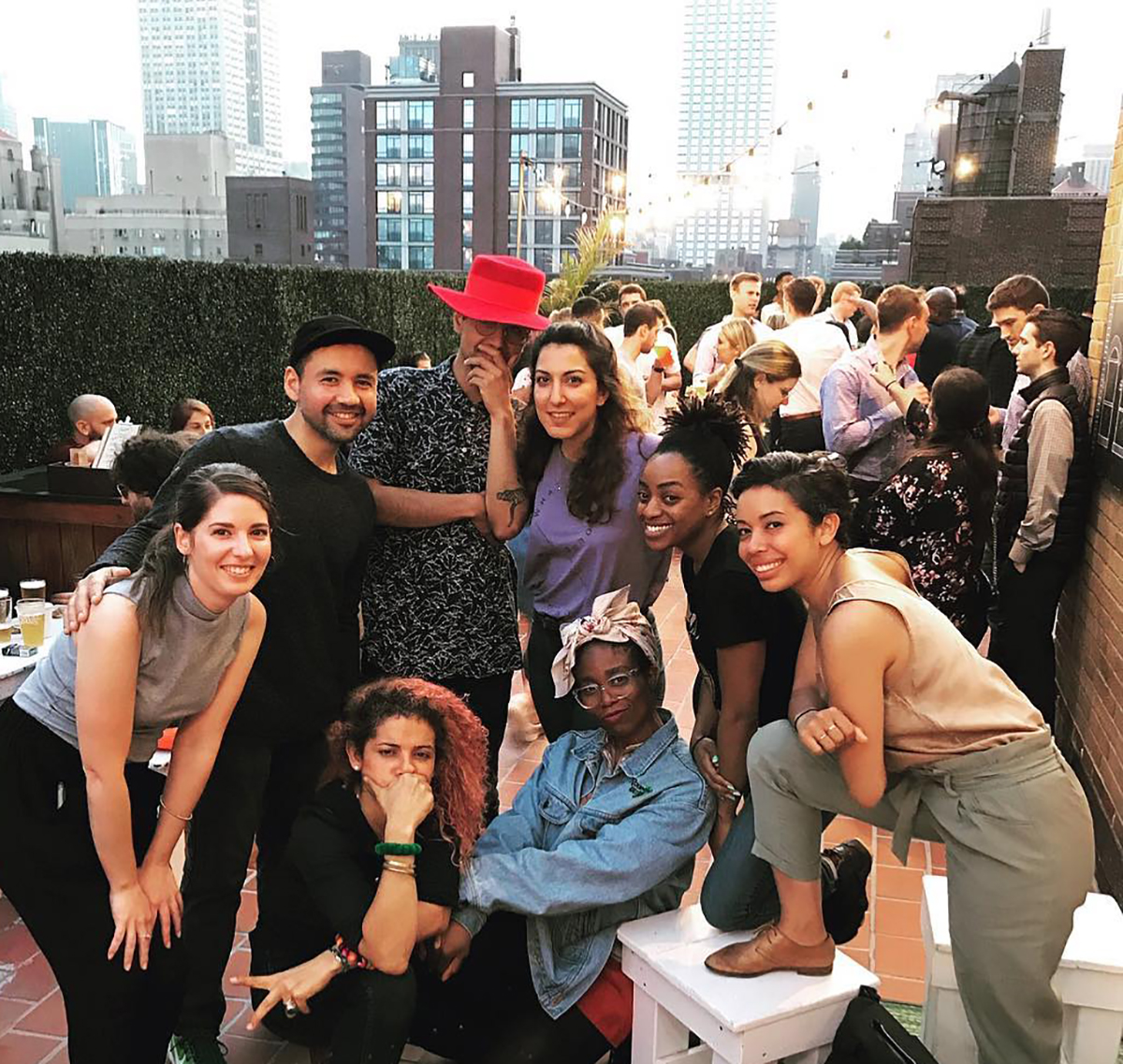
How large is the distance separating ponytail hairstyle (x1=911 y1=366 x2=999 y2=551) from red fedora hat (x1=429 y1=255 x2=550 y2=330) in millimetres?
1788

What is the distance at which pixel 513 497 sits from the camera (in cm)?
249

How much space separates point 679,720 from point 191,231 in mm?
101424

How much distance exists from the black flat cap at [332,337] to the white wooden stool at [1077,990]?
1.77 m

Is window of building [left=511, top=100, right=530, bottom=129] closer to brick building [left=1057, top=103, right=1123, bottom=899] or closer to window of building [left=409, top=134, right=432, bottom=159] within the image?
window of building [left=409, top=134, right=432, bottom=159]

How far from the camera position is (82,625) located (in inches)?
73.9

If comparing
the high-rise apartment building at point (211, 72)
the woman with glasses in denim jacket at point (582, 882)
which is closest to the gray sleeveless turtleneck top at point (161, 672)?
the woman with glasses in denim jacket at point (582, 882)

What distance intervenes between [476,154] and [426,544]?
81.0 metres

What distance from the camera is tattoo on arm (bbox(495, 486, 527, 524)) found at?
2480 millimetres

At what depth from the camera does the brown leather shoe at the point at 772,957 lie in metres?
1.99

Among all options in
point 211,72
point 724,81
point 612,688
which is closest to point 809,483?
point 612,688

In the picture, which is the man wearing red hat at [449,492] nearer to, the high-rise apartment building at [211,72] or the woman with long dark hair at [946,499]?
the woman with long dark hair at [946,499]

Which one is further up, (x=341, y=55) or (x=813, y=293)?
(x=341, y=55)

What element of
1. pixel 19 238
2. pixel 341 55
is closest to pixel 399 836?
pixel 19 238

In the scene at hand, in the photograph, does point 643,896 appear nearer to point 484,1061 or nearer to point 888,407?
point 484,1061
